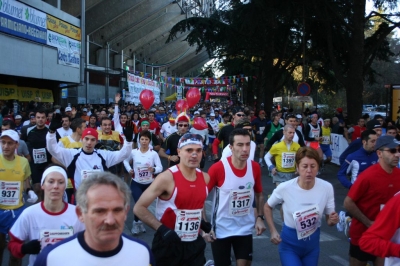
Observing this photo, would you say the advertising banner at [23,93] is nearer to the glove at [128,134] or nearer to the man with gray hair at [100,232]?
the glove at [128,134]

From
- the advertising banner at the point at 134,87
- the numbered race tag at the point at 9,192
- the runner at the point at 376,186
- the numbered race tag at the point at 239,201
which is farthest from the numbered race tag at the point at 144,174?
the advertising banner at the point at 134,87

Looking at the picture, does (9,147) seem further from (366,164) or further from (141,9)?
(141,9)

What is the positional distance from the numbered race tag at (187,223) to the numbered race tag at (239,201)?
621 mm

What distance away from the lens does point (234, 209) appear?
15.8 ft

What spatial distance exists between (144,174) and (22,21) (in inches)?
585

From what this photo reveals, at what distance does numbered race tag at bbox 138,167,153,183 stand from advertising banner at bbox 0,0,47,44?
1327cm

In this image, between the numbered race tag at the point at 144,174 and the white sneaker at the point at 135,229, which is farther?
the numbered race tag at the point at 144,174

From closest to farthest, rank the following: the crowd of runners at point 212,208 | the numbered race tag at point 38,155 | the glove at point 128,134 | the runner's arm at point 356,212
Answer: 1. the crowd of runners at point 212,208
2. the runner's arm at point 356,212
3. the glove at point 128,134
4. the numbered race tag at point 38,155

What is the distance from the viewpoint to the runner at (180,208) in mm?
4059

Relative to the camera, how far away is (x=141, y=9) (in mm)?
42938

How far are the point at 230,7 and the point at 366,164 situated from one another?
18.7 meters

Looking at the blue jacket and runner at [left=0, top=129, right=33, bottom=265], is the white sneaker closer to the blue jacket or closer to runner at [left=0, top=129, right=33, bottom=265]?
runner at [left=0, top=129, right=33, bottom=265]

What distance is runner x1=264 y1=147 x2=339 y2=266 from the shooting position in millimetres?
4402

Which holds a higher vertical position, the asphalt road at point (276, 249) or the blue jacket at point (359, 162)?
the blue jacket at point (359, 162)
